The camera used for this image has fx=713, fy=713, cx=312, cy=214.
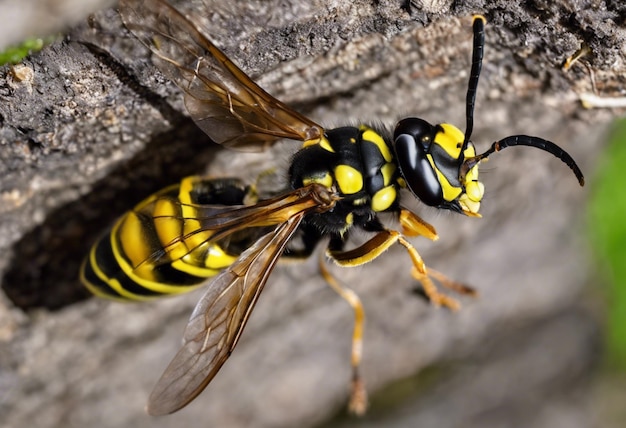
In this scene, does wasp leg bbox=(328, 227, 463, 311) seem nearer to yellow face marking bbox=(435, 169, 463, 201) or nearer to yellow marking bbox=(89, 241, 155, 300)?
yellow face marking bbox=(435, 169, 463, 201)

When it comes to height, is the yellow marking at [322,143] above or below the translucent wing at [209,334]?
above

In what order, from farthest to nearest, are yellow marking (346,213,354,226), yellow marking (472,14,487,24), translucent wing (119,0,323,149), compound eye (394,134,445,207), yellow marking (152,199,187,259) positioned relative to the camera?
yellow marking (346,213,354,226), yellow marking (152,199,187,259), compound eye (394,134,445,207), yellow marking (472,14,487,24), translucent wing (119,0,323,149)

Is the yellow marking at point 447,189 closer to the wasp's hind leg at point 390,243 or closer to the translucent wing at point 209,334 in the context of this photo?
the wasp's hind leg at point 390,243

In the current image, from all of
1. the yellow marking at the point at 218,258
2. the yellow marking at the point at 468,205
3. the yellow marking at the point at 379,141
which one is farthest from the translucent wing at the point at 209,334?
the yellow marking at the point at 468,205

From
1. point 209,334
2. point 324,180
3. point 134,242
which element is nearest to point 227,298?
point 209,334

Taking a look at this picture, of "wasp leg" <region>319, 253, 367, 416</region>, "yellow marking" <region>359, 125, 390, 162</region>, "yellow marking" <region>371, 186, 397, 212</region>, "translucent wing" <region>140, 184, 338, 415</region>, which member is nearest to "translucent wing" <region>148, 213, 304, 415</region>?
"translucent wing" <region>140, 184, 338, 415</region>

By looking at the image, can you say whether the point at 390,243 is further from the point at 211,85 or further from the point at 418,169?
the point at 211,85

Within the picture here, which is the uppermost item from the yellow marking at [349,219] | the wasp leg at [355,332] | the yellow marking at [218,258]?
the yellow marking at [218,258]

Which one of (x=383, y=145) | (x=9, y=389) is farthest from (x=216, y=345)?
(x=9, y=389)

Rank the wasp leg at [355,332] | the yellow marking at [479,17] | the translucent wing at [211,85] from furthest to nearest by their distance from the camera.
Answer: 1. the wasp leg at [355,332]
2. the yellow marking at [479,17]
3. the translucent wing at [211,85]
